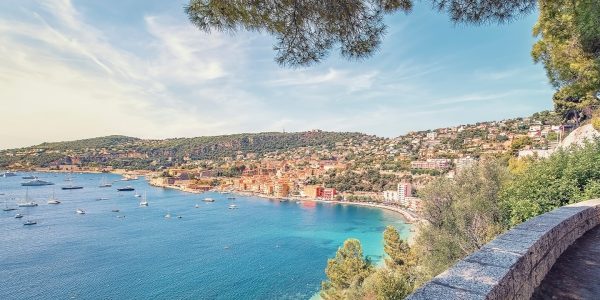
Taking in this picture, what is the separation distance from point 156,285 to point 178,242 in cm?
1216

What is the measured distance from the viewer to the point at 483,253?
2.34 m

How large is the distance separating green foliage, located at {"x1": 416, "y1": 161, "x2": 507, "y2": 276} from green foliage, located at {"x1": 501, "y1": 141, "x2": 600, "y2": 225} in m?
1.86

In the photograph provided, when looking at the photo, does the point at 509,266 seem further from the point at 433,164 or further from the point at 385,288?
the point at 433,164

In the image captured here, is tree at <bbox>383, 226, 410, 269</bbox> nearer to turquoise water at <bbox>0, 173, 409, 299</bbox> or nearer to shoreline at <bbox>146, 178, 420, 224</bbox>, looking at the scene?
turquoise water at <bbox>0, 173, 409, 299</bbox>

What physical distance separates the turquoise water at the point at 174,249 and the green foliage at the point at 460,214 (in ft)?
45.9

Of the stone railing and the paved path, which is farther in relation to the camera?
the paved path

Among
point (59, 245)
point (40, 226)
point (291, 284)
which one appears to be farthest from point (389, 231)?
point (40, 226)

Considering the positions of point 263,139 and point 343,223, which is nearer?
point 343,223

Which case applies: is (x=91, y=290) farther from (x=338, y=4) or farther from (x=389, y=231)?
(x=338, y=4)

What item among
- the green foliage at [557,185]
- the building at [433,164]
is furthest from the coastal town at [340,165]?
the green foliage at [557,185]

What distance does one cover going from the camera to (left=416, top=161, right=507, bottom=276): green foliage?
9148mm

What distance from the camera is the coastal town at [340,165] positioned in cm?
6289

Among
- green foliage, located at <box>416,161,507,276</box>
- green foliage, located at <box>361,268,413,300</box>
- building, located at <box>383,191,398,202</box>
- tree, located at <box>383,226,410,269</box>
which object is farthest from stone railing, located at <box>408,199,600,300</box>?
building, located at <box>383,191,398,202</box>

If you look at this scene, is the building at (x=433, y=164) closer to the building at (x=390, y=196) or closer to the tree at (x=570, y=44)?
the building at (x=390, y=196)
